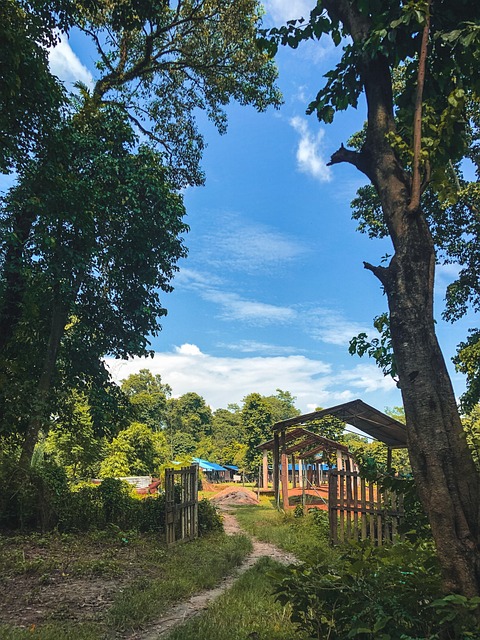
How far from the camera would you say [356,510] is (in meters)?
9.84

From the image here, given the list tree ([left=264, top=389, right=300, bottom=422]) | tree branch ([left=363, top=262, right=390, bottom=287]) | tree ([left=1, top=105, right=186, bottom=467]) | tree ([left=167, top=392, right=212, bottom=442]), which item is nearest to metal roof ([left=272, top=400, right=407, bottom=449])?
tree ([left=1, top=105, right=186, bottom=467])

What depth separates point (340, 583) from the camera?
2.37 meters

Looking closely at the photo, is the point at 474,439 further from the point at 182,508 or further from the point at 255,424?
the point at 255,424

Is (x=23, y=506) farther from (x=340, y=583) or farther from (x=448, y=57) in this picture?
(x=448, y=57)

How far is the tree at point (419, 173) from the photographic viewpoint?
2209 mm

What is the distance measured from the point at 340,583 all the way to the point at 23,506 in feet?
36.5

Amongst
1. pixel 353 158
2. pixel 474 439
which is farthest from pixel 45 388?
pixel 474 439

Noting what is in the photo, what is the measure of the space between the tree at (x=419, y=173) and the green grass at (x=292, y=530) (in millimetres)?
7881

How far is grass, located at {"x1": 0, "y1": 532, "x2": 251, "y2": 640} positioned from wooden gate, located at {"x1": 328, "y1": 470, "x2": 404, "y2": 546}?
2345mm

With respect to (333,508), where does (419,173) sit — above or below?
above

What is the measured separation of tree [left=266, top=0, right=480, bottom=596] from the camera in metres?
2.21

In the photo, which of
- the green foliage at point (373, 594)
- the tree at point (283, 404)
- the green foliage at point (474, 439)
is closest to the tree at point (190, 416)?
the tree at point (283, 404)

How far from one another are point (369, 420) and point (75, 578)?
917 centimetres

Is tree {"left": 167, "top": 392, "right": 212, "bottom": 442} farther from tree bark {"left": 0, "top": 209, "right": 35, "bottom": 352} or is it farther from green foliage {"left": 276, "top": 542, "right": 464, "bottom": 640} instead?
green foliage {"left": 276, "top": 542, "right": 464, "bottom": 640}
